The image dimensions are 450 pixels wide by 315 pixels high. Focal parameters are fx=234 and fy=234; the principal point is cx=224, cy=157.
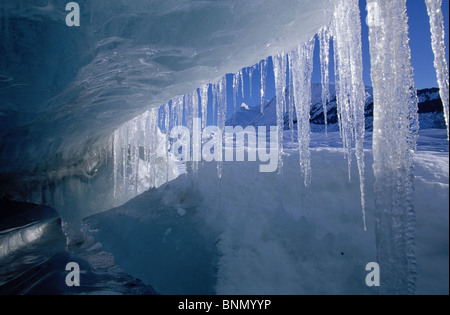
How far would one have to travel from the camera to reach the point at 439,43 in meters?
2.21

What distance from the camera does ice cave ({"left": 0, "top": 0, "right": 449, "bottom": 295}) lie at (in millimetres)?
2416

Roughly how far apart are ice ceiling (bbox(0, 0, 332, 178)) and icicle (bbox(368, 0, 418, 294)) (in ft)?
5.98

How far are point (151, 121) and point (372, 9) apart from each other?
8.02 m

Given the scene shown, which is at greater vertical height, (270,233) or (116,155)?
(116,155)

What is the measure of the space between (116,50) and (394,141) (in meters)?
3.89

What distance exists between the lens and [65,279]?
→ 12.1 ft

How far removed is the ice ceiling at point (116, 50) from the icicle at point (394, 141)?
1822mm

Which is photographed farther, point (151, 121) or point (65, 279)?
point (151, 121)

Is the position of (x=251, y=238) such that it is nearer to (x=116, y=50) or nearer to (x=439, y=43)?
(x=439, y=43)

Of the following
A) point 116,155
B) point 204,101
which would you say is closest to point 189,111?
point 204,101
